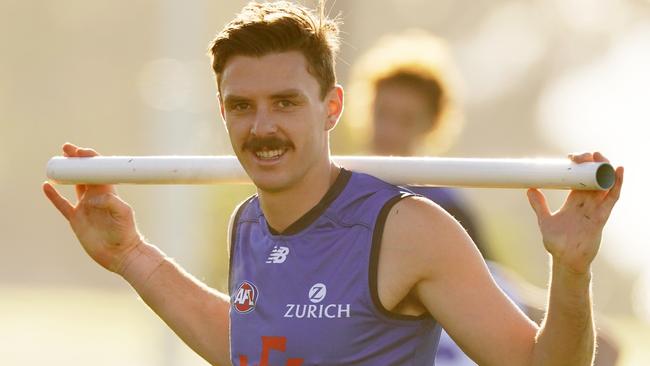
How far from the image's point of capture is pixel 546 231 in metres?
4.38

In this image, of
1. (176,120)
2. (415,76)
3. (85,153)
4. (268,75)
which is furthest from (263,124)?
(176,120)

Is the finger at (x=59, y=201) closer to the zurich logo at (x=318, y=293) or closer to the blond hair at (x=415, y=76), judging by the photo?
the zurich logo at (x=318, y=293)

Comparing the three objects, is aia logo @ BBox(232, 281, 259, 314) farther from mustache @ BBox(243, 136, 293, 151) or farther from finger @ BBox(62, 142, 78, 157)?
finger @ BBox(62, 142, 78, 157)

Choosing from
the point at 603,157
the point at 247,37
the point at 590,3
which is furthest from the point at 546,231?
the point at 590,3

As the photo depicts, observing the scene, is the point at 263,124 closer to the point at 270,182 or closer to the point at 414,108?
the point at 270,182

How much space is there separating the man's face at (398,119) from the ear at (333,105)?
1874 millimetres

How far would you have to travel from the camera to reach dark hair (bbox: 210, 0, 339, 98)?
4828 millimetres

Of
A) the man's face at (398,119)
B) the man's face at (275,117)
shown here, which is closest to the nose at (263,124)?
the man's face at (275,117)

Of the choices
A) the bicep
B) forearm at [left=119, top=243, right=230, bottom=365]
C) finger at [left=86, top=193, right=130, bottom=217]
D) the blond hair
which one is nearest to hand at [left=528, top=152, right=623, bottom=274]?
the bicep

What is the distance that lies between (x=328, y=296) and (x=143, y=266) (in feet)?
3.48

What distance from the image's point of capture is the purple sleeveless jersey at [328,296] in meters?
4.65

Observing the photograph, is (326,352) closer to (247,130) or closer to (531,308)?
(247,130)

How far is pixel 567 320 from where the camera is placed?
439 cm

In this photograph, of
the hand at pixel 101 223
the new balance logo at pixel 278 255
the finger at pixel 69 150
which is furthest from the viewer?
the hand at pixel 101 223
